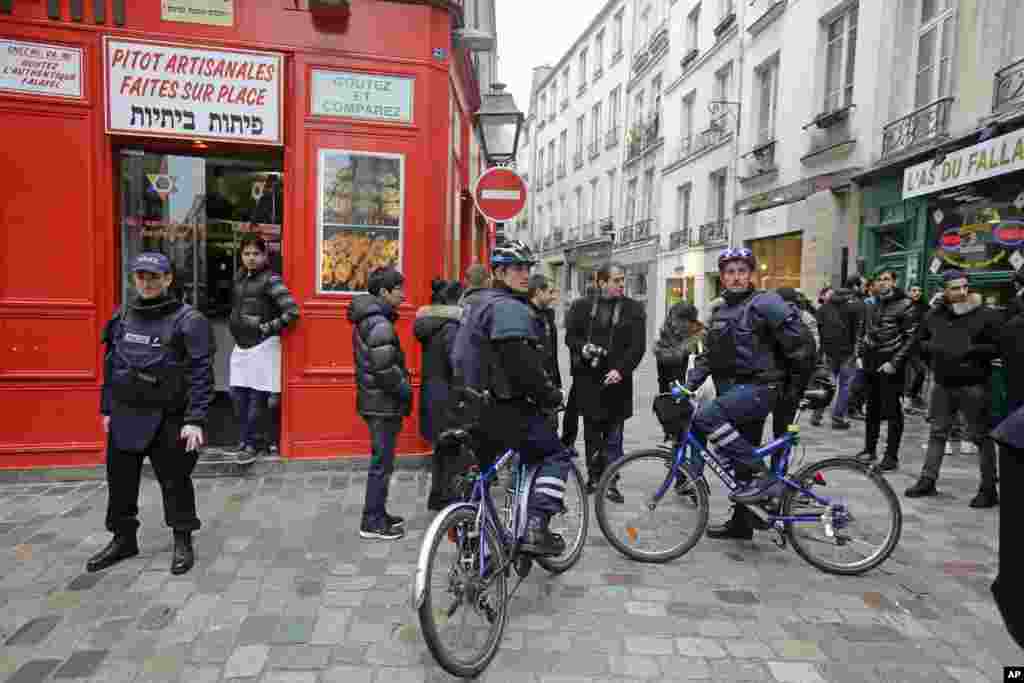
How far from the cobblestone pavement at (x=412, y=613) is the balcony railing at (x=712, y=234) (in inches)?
572

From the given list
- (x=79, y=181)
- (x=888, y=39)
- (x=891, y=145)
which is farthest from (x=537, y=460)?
(x=888, y=39)

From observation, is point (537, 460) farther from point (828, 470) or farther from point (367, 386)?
point (828, 470)

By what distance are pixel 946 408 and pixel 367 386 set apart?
476 centimetres

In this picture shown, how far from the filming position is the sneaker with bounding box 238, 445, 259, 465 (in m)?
5.66

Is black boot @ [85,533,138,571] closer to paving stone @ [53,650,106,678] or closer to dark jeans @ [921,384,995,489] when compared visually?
paving stone @ [53,650,106,678]

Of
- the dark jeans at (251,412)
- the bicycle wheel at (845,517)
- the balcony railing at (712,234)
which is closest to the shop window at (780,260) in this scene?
the balcony railing at (712,234)

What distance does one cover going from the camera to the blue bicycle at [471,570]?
2.56 meters

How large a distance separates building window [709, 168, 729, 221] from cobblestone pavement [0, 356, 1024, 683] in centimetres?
1563

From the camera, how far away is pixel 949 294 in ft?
17.9

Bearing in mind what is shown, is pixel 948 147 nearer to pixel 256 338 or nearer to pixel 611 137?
pixel 256 338

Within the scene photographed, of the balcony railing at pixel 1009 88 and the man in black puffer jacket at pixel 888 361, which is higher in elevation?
the balcony railing at pixel 1009 88

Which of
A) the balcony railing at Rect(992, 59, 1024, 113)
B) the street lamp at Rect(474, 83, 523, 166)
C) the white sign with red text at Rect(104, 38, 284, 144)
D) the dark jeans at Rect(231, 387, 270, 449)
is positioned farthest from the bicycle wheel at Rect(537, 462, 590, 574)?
the balcony railing at Rect(992, 59, 1024, 113)

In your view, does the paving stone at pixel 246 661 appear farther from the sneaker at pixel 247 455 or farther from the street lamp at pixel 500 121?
the street lamp at pixel 500 121

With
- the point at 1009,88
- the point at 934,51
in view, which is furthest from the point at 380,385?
the point at 934,51
